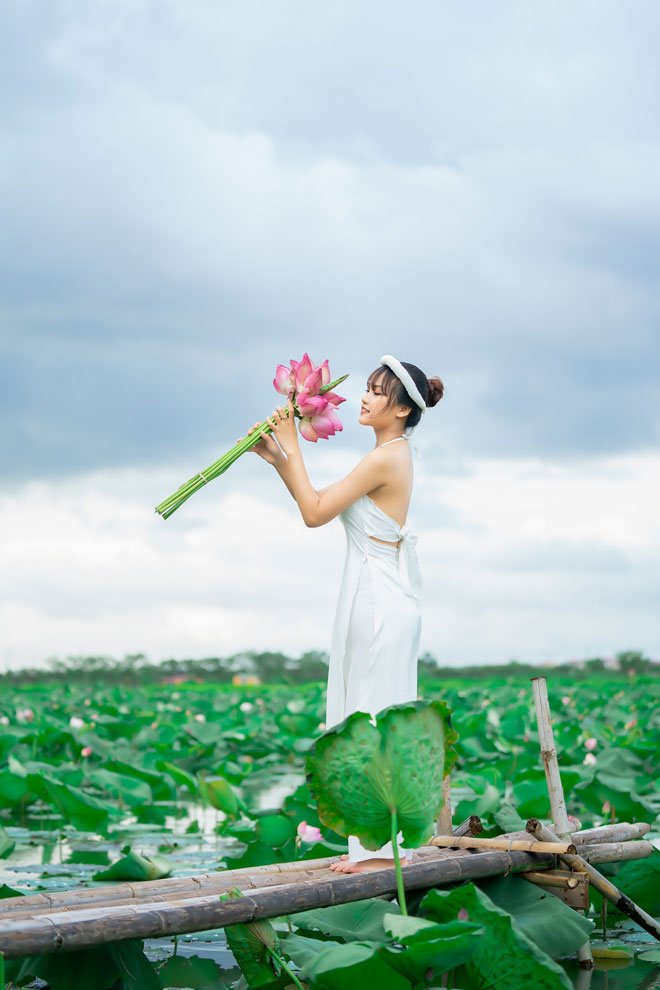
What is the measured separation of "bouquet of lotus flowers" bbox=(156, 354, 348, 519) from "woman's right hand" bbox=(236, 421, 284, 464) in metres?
0.02

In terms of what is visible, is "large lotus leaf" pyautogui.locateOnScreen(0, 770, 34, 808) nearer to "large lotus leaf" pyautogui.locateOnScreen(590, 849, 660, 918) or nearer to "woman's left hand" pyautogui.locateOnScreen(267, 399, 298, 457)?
Result: "woman's left hand" pyautogui.locateOnScreen(267, 399, 298, 457)

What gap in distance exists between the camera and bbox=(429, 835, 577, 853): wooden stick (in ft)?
10.8

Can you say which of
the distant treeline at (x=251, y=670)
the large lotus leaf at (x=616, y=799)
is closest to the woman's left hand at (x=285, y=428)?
the large lotus leaf at (x=616, y=799)

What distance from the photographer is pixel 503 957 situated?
7.88 ft

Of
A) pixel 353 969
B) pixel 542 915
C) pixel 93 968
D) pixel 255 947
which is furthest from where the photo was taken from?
pixel 542 915

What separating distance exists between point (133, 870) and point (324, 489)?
1.38 metres

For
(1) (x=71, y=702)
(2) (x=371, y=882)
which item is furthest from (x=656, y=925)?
(1) (x=71, y=702)

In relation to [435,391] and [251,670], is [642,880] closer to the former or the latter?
[435,391]

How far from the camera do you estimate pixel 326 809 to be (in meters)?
2.48

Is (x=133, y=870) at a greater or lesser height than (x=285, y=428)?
lesser

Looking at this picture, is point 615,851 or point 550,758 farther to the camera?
point 615,851

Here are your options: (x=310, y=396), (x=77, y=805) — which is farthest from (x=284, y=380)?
(x=77, y=805)

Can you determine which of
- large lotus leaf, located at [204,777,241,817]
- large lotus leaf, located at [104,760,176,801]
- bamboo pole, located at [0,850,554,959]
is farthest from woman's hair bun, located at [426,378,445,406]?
large lotus leaf, located at [104,760,176,801]

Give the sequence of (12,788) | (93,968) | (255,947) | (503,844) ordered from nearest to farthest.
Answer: (255,947) < (93,968) < (503,844) < (12,788)
